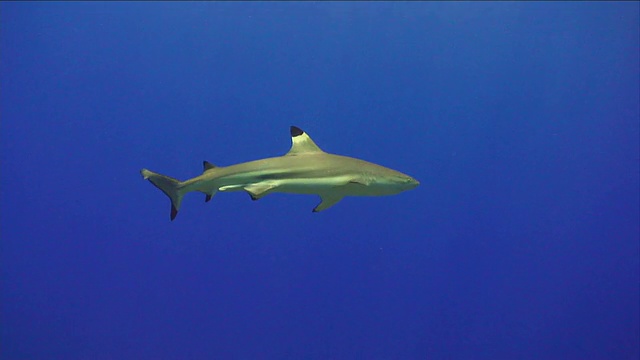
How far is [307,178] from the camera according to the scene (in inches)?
112

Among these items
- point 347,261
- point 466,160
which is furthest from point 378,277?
point 466,160

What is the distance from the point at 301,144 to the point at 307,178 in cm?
29

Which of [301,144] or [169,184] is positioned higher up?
[301,144]

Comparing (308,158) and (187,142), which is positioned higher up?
(187,142)

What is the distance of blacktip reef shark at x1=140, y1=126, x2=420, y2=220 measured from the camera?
2807mm

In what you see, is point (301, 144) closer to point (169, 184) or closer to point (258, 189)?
point (258, 189)

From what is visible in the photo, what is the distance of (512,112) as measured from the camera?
14.6 feet

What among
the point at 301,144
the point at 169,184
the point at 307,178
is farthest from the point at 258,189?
the point at 169,184

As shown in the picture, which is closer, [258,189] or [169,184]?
[258,189]

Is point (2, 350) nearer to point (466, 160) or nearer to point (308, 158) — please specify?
point (308, 158)

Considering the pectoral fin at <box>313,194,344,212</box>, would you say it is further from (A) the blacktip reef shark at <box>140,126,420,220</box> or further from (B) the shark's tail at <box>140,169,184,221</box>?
(B) the shark's tail at <box>140,169,184,221</box>

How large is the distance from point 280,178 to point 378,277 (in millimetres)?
1979

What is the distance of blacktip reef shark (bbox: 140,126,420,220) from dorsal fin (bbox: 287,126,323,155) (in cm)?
4

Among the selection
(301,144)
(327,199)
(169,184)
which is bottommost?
(327,199)
